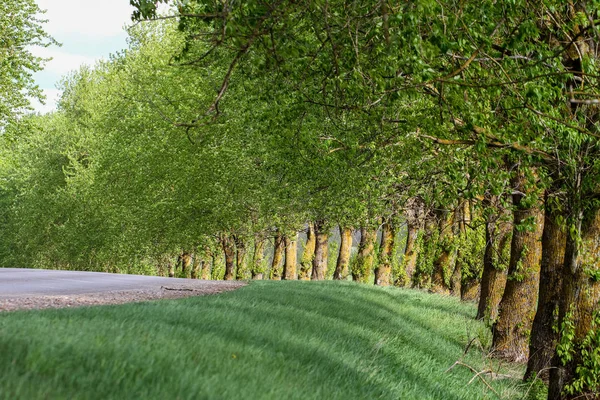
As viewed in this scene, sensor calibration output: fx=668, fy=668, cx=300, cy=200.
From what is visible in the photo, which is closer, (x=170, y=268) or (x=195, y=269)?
(x=195, y=269)

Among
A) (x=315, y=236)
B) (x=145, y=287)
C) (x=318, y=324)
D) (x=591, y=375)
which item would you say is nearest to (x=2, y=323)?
(x=318, y=324)

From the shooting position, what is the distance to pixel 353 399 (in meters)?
6.38

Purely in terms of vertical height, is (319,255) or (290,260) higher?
(319,255)

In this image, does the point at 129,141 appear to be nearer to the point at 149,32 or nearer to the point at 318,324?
the point at 149,32

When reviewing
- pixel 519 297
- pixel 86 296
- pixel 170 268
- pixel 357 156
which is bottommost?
pixel 170 268

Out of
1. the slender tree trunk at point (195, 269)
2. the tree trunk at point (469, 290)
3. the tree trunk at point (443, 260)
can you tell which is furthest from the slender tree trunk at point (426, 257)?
the slender tree trunk at point (195, 269)

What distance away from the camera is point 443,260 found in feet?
94.5

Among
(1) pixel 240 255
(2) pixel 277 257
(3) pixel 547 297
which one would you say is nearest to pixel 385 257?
(2) pixel 277 257

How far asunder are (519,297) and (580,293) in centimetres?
575

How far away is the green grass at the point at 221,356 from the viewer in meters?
4.82

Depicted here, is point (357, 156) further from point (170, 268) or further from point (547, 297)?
point (170, 268)

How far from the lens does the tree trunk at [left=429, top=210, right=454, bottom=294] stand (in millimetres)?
26284

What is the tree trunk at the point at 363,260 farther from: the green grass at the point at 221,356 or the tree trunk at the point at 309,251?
the green grass at the point at 221,356

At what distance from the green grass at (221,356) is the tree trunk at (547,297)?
731 mm
